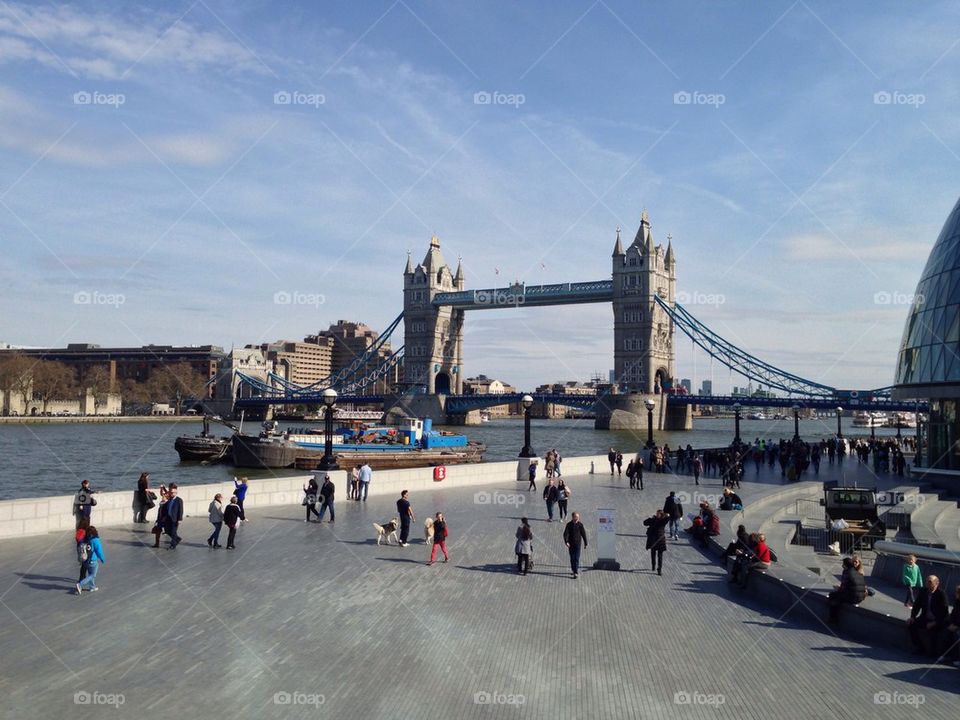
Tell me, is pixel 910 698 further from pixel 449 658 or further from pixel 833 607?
pixel 449 658

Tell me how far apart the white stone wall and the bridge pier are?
82.1 meters

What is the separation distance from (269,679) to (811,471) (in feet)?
106

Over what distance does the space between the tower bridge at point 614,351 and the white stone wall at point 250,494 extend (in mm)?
68299

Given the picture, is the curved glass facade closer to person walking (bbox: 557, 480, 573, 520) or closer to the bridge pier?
person walking (bbox: 557, 480, 573, 520)

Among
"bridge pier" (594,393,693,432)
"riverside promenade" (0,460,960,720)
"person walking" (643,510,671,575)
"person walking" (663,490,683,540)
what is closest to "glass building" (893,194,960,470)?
"person walking" (663,490,683,540)

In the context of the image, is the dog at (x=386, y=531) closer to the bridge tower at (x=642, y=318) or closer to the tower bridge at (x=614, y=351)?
the tower bridge at (x=614, y=351)

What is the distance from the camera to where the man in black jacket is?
9305mm

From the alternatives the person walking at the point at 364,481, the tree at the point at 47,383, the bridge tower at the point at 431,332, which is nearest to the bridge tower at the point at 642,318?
the bridge tower at the point at 431,332

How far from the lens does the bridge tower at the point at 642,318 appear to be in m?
130

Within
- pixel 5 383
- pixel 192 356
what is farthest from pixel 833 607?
pixel 192 356

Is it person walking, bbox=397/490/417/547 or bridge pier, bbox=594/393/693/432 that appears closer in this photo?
person walking, bbox=397/490/417/547

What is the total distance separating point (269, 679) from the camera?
800cm

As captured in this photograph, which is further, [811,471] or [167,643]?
[811,471]

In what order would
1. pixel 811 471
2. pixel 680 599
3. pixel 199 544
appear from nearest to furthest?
pixel 680 599 → pixel 199 544 → pixel 811 471
